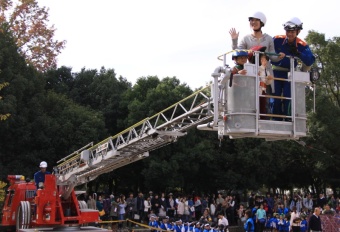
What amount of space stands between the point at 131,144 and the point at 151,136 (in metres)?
0.87

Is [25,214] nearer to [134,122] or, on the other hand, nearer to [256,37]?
[256,37]

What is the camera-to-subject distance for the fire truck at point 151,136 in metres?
9.30

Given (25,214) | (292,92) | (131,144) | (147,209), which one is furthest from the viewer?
(147,209)

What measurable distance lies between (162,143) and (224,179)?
67.3ft

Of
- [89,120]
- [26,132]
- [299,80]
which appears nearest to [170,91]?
[89,120]

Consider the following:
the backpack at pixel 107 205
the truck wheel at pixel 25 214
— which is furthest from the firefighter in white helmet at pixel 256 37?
the backpack at pixel 107 205

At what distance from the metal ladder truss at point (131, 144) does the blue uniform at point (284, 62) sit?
187 centimetres

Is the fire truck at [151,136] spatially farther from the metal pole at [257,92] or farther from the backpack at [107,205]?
the backpack at [107,205]

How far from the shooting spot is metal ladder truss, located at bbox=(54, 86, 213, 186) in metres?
12.6

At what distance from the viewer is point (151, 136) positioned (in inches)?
528

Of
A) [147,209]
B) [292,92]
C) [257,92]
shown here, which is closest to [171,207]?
[147,209]

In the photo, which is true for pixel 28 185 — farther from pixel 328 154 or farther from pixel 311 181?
pixel 311 181

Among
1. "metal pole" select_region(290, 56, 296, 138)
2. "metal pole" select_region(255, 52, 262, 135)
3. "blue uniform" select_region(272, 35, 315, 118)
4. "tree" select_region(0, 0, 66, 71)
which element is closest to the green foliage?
"tree" select_region(0, 0, 66, 71)

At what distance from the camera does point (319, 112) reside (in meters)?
36.9
